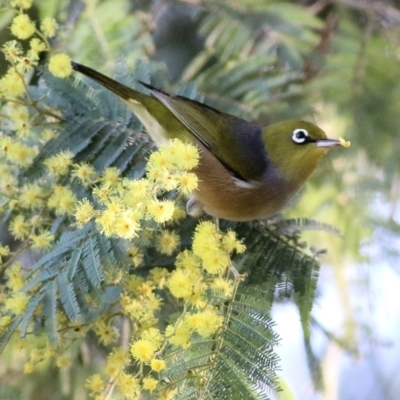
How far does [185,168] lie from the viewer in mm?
903

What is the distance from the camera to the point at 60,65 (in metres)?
1.17

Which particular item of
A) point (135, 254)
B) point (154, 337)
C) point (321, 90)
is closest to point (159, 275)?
point (135, 254)

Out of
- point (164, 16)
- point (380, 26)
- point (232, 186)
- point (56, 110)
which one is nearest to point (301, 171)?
point (232, 186)

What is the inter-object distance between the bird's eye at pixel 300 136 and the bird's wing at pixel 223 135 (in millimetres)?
102

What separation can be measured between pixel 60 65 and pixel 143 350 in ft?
1.93

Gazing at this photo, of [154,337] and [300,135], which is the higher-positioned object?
[300,135]

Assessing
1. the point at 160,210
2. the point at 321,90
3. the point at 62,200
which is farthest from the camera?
the point at 321,90

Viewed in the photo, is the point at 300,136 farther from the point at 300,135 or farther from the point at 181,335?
the point at 181,335

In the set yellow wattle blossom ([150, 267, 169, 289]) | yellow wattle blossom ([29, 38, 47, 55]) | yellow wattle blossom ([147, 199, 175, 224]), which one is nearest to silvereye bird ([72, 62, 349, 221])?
yellow wattle blossom ([29, 38, 47, 55])

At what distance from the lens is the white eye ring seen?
54.1 inches

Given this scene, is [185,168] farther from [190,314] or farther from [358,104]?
[358,104]

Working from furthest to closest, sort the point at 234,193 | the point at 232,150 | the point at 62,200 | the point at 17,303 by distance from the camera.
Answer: the point at 232,150 < the point at 234,193 < the point at 62,200 < the point at 17,303

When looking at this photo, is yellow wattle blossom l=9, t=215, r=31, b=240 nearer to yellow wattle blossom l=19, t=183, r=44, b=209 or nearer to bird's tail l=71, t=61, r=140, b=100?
yellow wattle blossom l=19, t=183, r=44, b=209

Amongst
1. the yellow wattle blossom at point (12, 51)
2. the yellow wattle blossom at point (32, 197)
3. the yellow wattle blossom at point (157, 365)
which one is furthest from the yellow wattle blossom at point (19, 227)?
the yellow wattle blossom at point (157, 365)
